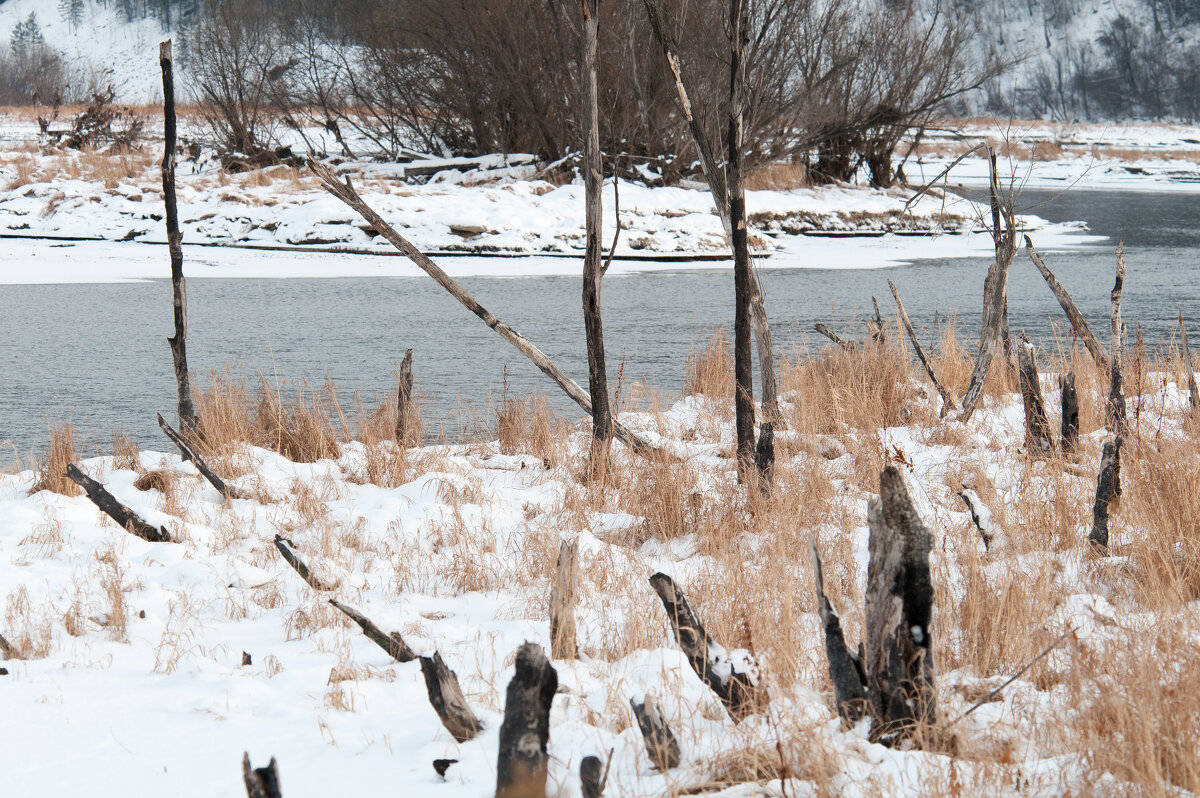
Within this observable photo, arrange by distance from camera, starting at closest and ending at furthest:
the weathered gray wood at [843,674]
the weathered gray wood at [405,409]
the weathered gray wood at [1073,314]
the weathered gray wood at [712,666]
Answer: the weathered gray wood at [843,674] → the weathered gray wood at [712,666] → the weathered gray wood at [405,409] → the weathered gray wood at [1073,314]

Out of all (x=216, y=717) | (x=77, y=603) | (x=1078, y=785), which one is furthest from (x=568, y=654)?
(x=77, y=603)

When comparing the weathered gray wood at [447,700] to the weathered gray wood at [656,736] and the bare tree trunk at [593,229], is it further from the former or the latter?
the bare tree trunk at [593,229]

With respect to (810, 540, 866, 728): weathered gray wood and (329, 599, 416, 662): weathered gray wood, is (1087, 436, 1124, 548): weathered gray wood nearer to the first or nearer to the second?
(810, 540, 866, 728): weathered gray wood

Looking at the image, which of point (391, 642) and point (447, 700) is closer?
point (447, 700)

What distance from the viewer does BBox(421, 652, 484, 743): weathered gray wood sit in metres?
2.46

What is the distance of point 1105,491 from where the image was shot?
153 inches

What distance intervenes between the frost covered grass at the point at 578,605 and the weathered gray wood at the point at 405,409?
0.12 m

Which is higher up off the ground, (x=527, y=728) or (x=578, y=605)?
(x=527, y=728)

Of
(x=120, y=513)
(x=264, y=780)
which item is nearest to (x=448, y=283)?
(x=120, y=513)

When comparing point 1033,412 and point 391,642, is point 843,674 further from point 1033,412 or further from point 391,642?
point 1033,412

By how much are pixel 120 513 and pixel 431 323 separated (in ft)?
24.4

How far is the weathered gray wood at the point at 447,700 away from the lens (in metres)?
2.46

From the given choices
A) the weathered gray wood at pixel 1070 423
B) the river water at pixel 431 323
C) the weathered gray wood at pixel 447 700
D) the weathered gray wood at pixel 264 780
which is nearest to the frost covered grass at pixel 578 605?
the weathered gray wood at pixel 447 700

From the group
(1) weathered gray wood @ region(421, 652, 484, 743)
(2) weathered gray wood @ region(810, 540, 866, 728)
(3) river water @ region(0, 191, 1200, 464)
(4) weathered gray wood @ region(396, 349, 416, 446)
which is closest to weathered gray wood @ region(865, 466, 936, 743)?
(2) weathered gray wood @ region(810, 540, 866, 728)
